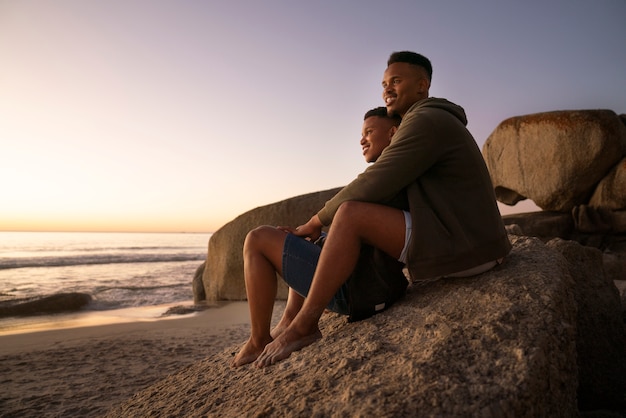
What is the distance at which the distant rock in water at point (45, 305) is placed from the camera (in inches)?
332

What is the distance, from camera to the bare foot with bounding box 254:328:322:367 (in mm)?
1890

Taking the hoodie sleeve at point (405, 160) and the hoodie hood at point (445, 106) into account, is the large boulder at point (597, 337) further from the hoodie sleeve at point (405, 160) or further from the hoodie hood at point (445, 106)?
the hoodie sleeve at point (405, 160)

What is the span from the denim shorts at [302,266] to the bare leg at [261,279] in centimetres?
5

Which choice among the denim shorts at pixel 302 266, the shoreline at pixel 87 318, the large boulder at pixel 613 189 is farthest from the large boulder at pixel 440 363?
the large boulder at pixel 613 189

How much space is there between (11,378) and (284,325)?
3184 millimetres

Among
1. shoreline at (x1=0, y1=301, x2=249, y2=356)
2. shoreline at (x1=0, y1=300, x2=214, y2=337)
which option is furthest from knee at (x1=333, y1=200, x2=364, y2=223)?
shoreline at (x1=0, y1=300, x2=214, y2=337)

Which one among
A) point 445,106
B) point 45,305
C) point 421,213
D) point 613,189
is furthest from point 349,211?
point 45,305

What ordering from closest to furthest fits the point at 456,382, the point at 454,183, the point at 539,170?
the point at 456,382 → the point at 454,183 → the point at 539,170

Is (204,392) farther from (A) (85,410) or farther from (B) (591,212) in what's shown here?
(B) (591,212)

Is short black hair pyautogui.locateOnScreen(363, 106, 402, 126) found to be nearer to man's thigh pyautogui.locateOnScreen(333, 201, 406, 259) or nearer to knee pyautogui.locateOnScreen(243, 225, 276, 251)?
man's thigh pyautogui.locateOnScreen(333, 201, 406, 259)

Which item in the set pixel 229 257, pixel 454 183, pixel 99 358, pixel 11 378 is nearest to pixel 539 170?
pixel 229 257

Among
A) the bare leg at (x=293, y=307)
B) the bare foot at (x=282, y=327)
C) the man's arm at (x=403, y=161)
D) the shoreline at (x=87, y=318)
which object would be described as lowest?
the shoreline at (x=87, y=318)

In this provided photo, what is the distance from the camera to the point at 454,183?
181cm

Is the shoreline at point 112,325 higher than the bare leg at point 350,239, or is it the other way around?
the bare leg at point 350,239
